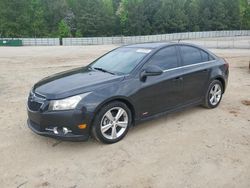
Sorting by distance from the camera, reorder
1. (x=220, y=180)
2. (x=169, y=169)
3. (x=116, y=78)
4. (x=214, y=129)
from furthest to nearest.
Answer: (x=214, y=129) < (x=116, y=78) < (x=169, y=169) < (x=220, y=180)

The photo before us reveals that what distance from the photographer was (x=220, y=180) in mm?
3271

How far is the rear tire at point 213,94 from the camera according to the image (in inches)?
222

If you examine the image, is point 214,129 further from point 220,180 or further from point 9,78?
point 9,78

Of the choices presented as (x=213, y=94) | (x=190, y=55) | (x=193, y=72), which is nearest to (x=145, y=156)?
(x=193, y=72)

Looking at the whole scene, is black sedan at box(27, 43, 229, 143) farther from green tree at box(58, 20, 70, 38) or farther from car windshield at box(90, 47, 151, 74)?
green tree at box(58, 20, 70, 38)

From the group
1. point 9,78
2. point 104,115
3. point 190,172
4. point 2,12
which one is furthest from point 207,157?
point 2,12

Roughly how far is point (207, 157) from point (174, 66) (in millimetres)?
1825

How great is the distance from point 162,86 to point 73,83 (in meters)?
1.52

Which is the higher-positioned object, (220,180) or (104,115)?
(104,115)

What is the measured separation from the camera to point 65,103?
12.4 ft

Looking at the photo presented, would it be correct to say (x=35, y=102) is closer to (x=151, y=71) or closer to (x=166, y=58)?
(x=151, y=71)

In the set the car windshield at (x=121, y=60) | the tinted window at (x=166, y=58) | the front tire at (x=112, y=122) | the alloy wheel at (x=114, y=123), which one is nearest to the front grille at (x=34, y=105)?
the front tire at (x=112, y=122)

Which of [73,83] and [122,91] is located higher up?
[73,83]

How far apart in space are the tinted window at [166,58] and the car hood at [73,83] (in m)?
0.82
